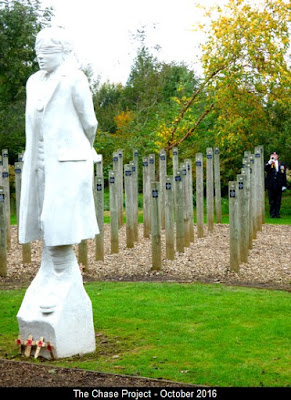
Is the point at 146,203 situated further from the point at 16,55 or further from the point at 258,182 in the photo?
the point at 16,55

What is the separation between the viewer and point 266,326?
951 cm

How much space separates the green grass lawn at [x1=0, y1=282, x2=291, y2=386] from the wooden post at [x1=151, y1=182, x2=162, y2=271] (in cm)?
95

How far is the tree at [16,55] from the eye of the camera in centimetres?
2242

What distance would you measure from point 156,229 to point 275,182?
26.4ft

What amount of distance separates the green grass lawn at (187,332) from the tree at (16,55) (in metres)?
11.4

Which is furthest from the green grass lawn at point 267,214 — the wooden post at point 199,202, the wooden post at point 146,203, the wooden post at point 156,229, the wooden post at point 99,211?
the wooden post at point 156,229

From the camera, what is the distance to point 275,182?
20531mm

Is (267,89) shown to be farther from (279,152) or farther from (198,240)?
(198,240)

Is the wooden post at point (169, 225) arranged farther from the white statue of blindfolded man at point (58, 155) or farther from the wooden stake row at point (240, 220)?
the white statue of blindfolded man at point (58, 155)

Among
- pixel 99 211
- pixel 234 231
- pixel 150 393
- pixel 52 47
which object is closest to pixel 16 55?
pixel 99 211

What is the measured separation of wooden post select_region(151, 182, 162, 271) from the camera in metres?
13.1

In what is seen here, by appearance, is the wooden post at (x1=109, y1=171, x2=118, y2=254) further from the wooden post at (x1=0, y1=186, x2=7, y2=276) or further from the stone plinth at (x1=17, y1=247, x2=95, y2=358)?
the stone plinth at (x1=17, y1=247, x2=95, y2=358)

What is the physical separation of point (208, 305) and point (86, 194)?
2902mm

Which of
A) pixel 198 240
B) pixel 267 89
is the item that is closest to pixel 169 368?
pixel 198 240
